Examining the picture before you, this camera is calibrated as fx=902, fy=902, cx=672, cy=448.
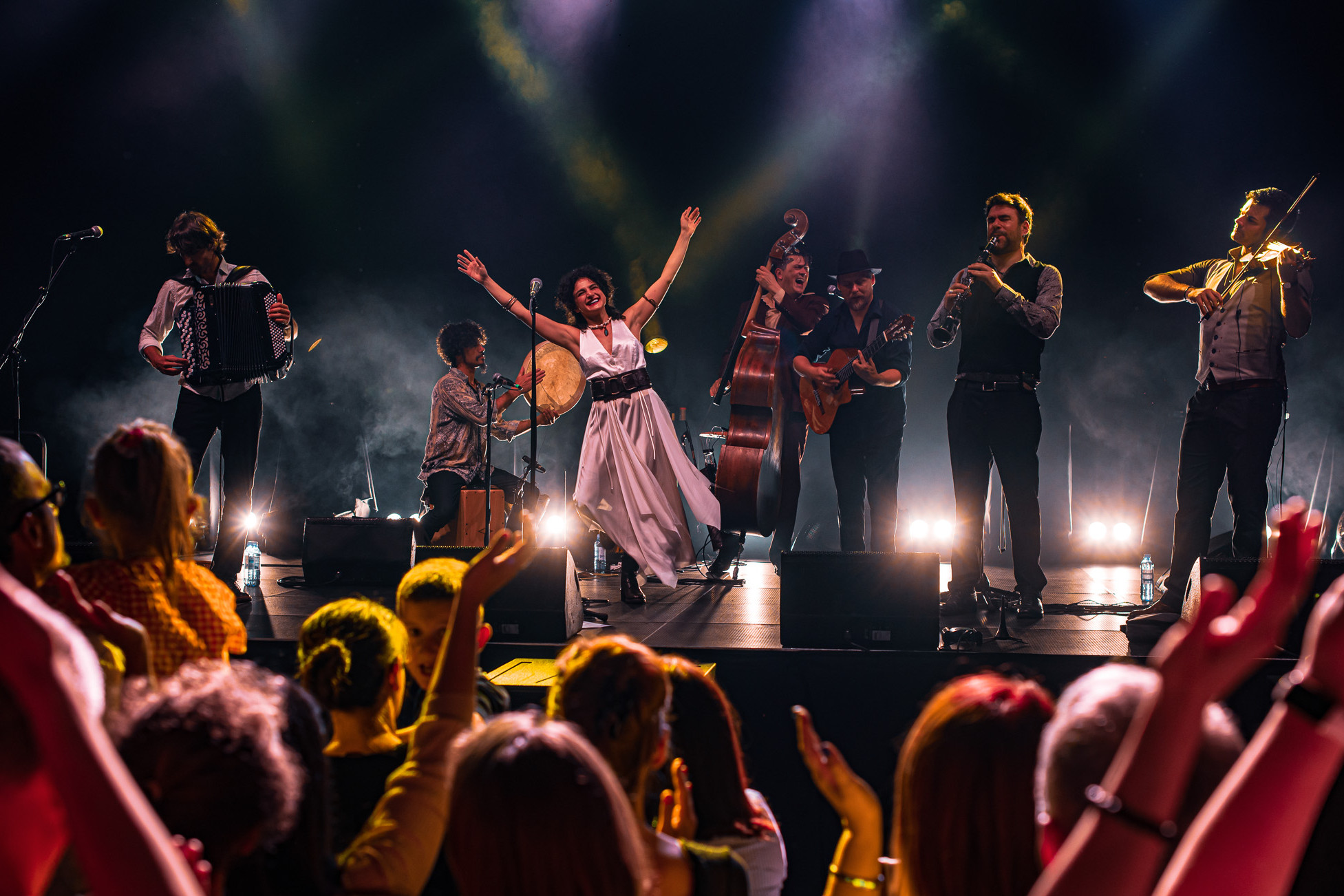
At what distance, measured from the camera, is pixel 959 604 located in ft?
14.5

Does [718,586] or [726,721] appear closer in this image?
[726,721]

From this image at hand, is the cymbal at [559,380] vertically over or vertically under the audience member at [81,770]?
over

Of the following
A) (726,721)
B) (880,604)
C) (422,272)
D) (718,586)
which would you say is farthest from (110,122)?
(726,721)

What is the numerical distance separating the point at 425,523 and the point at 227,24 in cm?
547

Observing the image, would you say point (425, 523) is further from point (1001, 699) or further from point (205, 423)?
point (1001, 699)

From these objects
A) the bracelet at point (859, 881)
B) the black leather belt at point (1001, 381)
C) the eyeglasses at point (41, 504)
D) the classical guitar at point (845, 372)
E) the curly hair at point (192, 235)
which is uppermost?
→ the curly hair at point (192, 235)

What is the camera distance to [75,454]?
852 cm

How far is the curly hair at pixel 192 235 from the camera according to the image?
195 inches

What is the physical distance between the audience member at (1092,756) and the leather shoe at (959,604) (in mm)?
3563

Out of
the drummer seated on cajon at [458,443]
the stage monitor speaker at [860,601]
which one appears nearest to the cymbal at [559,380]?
the drummer seated on cajon at [458,443]

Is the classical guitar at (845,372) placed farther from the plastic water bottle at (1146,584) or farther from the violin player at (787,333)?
the plastic water bottle at (1146,584)

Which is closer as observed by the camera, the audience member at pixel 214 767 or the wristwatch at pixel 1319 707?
the wristwatch at pixel 1319 707

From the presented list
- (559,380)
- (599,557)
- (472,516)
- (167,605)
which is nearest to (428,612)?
(167,605)

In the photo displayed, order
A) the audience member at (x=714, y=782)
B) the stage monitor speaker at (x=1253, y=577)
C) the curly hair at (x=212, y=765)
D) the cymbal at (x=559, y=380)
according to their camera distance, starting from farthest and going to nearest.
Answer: the cymbal at (x=559, y=380), the stage monitor speaker at (x=1253, y=577), the audience member at (x=714, y=782), the curly hair at (x=212, y=765)
